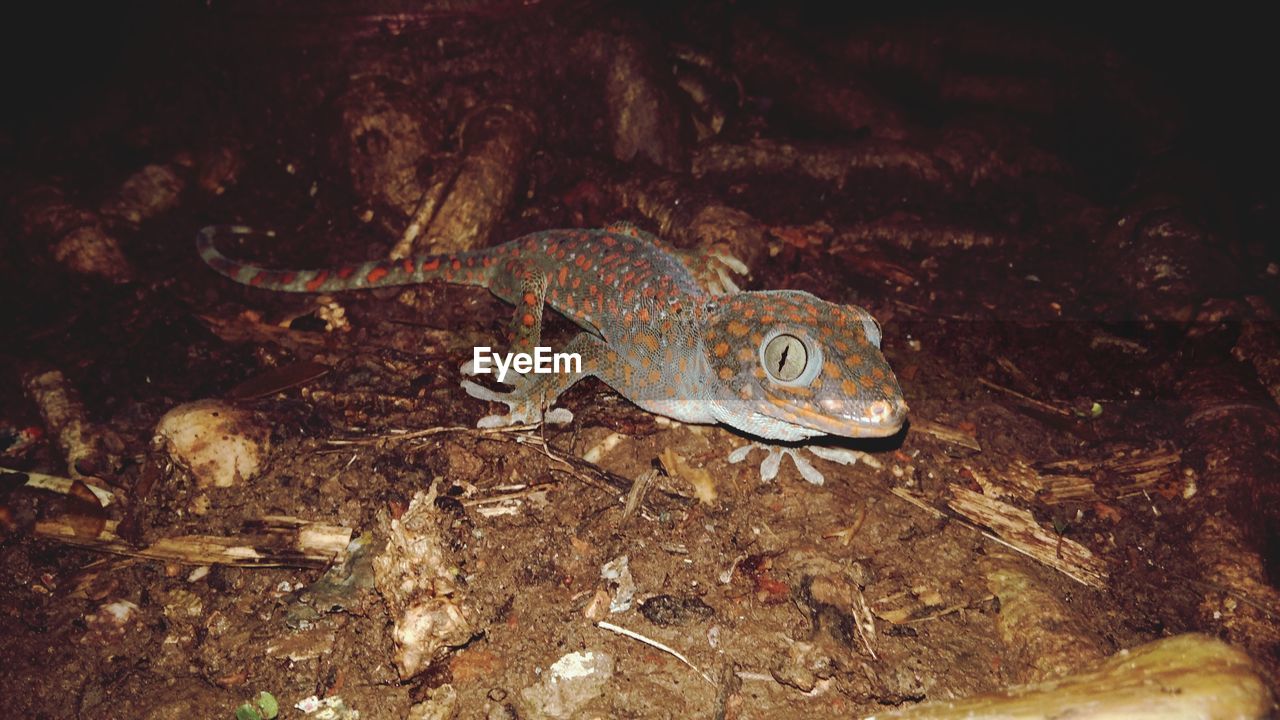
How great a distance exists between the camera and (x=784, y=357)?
3201mm

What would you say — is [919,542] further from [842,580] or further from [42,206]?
[42,206]

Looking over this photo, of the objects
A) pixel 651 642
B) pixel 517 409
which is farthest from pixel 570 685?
pixel 517 409

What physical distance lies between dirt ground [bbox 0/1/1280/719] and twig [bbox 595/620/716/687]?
0.02 meters

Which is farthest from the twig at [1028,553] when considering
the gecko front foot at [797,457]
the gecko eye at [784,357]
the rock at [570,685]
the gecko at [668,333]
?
the rock at [570,685]

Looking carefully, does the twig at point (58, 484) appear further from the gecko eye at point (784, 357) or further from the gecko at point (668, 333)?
the gecko eye at point (784, 357)

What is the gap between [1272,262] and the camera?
19.3ft

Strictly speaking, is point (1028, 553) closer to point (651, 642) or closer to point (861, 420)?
point (861, 420)

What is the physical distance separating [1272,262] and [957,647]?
20.3 feet

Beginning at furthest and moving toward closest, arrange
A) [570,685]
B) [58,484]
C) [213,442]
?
[58,484], [213,442], [570,685]

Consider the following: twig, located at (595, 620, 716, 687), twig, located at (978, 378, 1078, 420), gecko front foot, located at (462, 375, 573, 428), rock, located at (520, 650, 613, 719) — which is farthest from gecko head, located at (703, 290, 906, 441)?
twig, located at (978, 378, 1078, 420)

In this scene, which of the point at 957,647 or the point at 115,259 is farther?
the point at 115,259

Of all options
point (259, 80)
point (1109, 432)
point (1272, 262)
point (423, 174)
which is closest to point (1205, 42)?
point (1272, 262)

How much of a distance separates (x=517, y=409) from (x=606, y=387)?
0.68 m

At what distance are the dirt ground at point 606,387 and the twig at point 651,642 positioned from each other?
2cm
